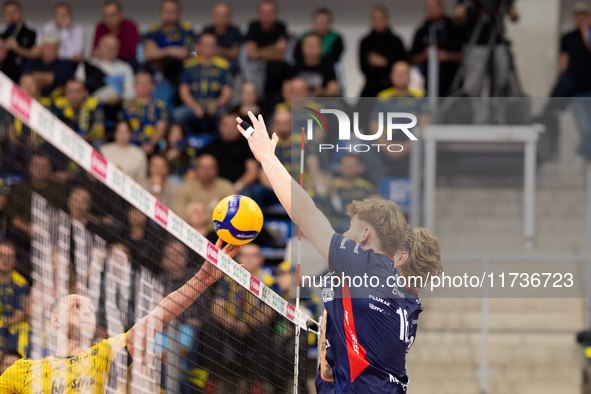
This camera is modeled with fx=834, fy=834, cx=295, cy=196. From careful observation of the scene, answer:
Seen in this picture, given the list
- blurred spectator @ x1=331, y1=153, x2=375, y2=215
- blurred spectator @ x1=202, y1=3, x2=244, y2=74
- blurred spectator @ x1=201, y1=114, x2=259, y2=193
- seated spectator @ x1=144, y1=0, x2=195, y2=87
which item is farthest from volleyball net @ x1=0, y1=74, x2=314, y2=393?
blurred spectator @ x1=202, y1=3, x2=244, y2=74

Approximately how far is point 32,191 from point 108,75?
4.79m

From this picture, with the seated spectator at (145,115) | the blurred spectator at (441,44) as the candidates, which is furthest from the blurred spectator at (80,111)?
the blurred spectator at (441,44)

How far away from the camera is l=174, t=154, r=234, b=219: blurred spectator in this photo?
1030 centimetres

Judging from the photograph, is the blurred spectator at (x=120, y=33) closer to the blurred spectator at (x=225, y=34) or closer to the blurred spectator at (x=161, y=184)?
the blurred spectator at (x=225, y=34)

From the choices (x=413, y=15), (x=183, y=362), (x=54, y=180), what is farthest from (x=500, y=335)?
(x=413, y=15)

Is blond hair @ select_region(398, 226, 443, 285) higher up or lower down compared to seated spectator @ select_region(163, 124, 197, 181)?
lower down

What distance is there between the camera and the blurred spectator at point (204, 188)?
10.3 meters

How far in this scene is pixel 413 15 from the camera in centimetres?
1478

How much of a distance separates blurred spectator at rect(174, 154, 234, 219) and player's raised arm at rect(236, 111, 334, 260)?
6006 millimetres

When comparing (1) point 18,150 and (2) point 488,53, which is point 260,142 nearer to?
(1) point 18,150

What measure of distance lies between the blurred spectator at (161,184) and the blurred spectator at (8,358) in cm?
453

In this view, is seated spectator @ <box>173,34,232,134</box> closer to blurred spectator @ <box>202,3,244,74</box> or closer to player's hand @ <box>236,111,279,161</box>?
blurred spectator @ <box>202,3,244,74</box>

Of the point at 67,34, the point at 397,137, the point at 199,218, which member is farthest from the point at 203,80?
the point at 397,137

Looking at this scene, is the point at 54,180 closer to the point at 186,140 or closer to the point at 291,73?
the point at 186,140
